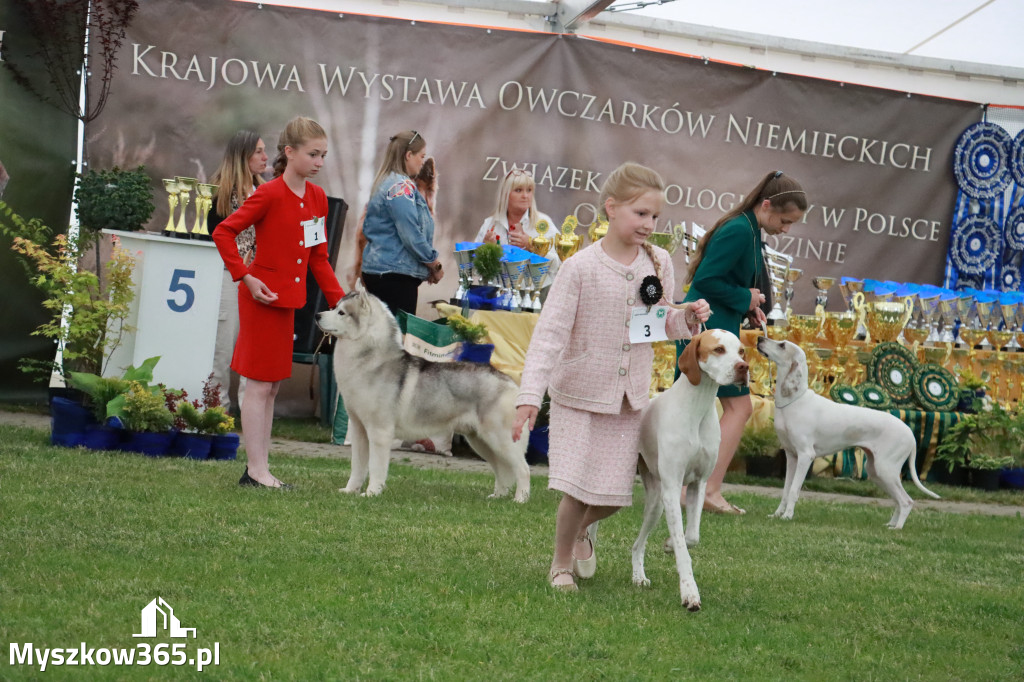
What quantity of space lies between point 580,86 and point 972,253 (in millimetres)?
4814

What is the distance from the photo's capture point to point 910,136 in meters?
12.2

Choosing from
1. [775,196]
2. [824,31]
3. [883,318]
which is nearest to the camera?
[775,196]

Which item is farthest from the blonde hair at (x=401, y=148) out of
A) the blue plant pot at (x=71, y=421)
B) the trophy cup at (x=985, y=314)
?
the trophy cup at (x=985, y=314)

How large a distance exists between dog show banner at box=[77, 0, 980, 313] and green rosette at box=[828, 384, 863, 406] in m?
2.61

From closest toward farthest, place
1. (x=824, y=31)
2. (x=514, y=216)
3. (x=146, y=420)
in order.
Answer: (x=146, y=420) < (x=514, y=216) < (x=824, y=31)

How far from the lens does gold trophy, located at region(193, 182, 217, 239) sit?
8906 millimetres

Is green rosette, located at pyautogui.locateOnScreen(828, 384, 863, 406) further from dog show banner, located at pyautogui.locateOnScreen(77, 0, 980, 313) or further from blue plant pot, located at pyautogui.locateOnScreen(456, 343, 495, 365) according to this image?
blue plant pot, located at pyautogui.locateOnScreen(456, 343, 495, 365)

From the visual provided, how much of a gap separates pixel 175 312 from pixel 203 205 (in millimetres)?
1214

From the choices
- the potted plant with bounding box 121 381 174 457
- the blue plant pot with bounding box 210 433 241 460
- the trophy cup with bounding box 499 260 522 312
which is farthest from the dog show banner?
the potted plant with bounding box 121 381 174 457

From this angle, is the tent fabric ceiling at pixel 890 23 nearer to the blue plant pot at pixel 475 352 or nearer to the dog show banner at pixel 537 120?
the dog show banner at pixel 537 120

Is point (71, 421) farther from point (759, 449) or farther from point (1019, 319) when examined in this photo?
point (1019, 319)

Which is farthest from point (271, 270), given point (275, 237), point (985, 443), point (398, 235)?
point (985, 443)

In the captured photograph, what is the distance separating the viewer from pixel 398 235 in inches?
313

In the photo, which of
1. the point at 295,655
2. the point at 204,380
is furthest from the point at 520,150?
the point at 295,655
